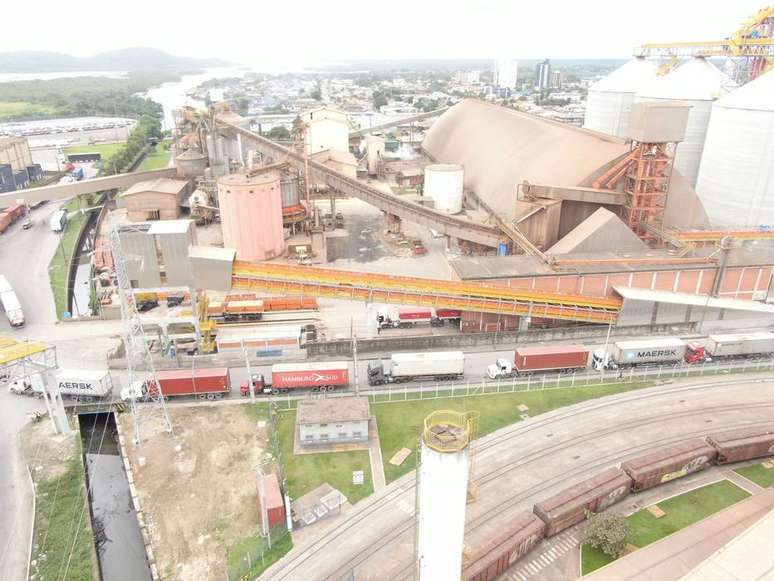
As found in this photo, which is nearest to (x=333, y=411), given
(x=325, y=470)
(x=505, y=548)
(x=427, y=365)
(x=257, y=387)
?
(x=325, y=470)

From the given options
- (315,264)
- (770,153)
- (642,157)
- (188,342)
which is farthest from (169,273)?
(770,153)

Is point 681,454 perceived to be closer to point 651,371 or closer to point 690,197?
point 651,371

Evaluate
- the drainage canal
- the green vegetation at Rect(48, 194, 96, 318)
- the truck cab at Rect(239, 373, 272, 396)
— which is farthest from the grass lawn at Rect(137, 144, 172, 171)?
the truck cab at Rect(239, 373, 272, 396)

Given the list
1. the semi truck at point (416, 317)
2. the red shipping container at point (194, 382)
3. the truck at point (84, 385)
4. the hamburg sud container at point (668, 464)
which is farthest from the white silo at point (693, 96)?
the truck at point (84, 385)

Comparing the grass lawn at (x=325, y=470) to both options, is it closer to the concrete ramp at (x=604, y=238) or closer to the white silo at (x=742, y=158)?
the concrete ramp at (x=604, y=238)

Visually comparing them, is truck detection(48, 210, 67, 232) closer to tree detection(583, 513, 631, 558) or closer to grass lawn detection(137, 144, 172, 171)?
grass lawn detection(137, 144, 172, 171)

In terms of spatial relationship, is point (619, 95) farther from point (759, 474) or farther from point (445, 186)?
point (759, 474)
